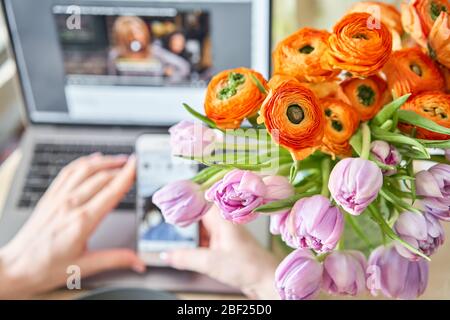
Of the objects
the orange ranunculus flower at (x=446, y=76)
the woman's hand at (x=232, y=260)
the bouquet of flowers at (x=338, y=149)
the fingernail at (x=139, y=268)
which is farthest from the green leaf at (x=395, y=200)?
the fingernail at (x=139, y=268)

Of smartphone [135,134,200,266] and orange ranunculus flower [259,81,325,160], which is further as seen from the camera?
smartphone [135,134,200,266]

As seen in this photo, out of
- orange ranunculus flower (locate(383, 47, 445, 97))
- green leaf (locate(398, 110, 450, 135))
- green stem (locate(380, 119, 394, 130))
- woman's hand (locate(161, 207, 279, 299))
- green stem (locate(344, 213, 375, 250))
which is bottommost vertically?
woman's hand (locate(161, 207, 279, 299))

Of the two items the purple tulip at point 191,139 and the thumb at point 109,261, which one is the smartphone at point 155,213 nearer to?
the thumb at point 109,261

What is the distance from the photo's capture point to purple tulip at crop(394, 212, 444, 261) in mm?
486

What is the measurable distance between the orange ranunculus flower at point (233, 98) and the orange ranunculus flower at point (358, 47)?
0.06 m

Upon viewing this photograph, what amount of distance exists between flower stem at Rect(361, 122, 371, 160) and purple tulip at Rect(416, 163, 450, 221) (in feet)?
0.16

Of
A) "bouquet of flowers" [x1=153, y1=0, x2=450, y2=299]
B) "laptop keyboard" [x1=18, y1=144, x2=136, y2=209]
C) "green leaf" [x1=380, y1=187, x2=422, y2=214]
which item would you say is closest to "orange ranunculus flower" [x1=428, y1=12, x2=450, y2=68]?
"bouquet of flowers" [x1=153, y1=0, x2=450, y2=299]

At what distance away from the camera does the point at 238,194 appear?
469 millimetres

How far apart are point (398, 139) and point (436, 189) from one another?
0.05 metres

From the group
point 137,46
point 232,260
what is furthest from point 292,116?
point 137,46

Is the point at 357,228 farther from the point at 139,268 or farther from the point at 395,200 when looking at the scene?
the point at 139,268

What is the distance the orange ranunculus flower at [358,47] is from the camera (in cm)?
46

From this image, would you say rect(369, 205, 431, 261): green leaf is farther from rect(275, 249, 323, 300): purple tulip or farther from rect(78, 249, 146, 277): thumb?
rect(78, 249, 146, 277): thumb
